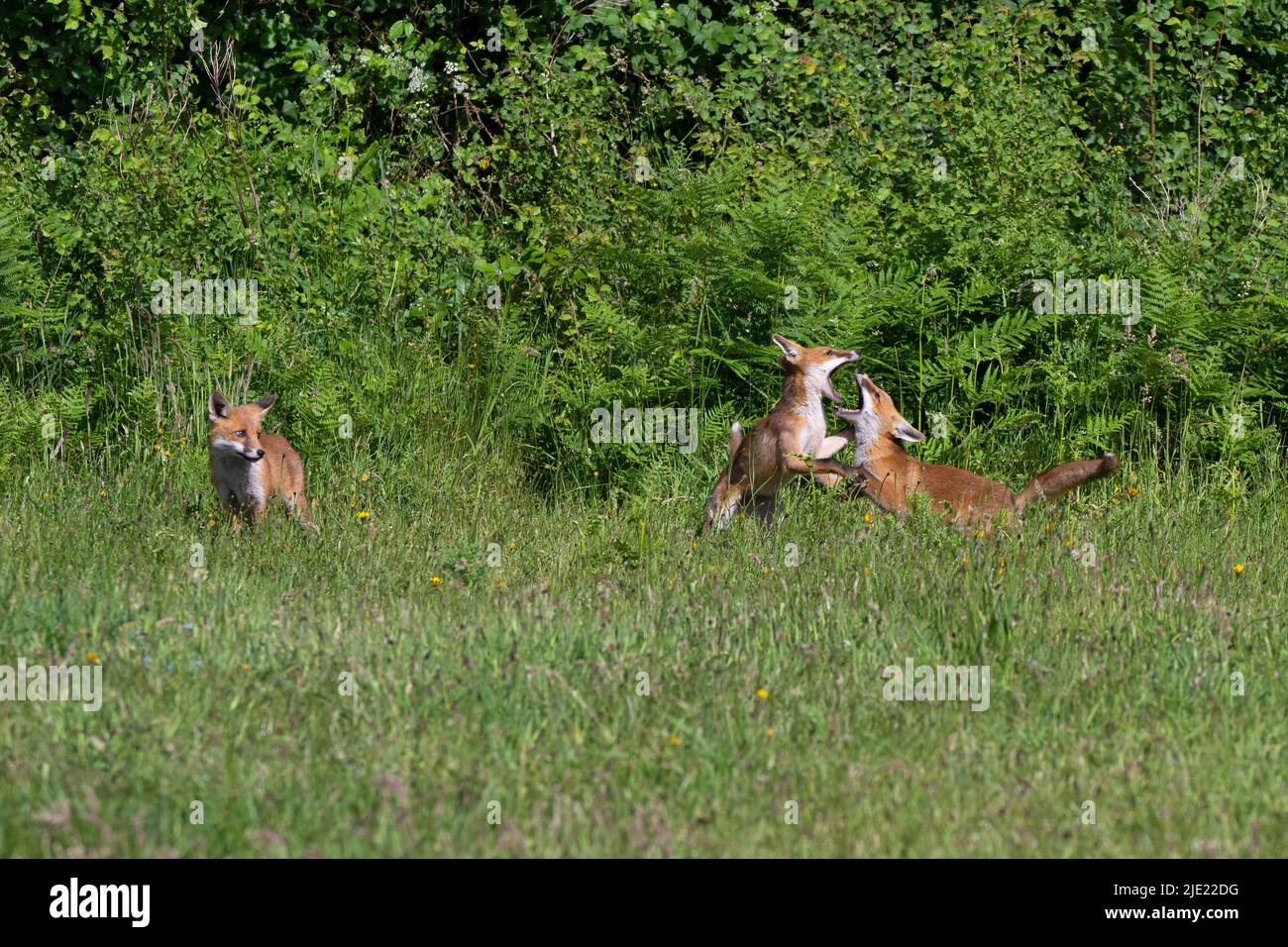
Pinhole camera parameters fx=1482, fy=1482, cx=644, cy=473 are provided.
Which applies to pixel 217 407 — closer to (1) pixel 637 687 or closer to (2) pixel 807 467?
(2) pixel 807 467

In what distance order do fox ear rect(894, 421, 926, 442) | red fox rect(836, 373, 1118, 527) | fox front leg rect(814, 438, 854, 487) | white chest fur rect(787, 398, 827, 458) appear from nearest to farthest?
red fox rect(836, 373, 1118, 527) < white chest fur rect(787, 398, 827, 458) < fox front leg rect(814, 438, 854, 487) < fox ear rect(894, 421, 926, 442)

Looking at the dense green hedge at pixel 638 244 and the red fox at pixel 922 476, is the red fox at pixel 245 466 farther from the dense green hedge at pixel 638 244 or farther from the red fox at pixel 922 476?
the red fox at pixel 922 476

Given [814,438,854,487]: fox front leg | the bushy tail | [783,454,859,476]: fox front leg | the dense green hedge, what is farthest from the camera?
the dense green hedge

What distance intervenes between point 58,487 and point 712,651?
14.8 ft

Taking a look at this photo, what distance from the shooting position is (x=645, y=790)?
14.8ft

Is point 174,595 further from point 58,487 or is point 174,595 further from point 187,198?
point 187,198

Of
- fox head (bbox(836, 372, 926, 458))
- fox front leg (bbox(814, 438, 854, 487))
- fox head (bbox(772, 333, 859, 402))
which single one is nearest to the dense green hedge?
fox head (bbox(836, 372, 926, 458))

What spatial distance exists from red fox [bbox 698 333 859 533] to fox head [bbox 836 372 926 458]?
0.19 m

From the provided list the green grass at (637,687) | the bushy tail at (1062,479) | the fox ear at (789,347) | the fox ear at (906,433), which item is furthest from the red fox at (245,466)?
the bushy tail at (1062,479)

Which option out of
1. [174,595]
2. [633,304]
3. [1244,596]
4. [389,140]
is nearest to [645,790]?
[174,595]

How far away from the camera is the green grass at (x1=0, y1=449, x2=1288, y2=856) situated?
4.30 m

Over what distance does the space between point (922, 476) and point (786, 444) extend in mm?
791

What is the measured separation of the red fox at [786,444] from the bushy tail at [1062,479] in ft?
3.02

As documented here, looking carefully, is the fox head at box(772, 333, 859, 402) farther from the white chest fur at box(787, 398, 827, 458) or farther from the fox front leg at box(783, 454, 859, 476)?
the fox front leg at box(783, 454, 859, 476)
